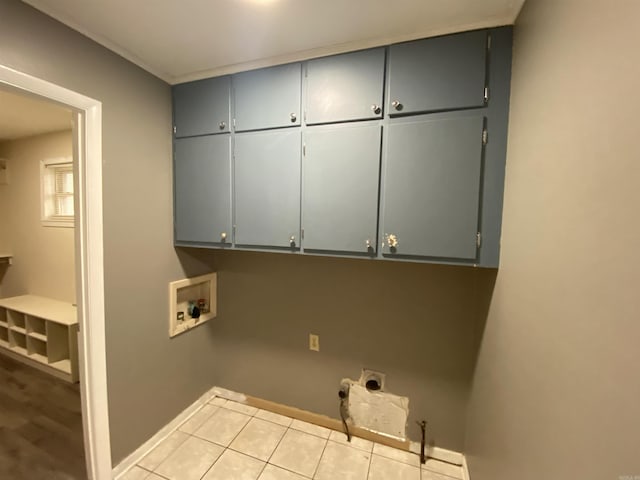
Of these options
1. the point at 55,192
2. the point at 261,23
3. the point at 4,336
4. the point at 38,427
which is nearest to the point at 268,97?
the point at 261,23

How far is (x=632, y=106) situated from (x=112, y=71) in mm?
2017

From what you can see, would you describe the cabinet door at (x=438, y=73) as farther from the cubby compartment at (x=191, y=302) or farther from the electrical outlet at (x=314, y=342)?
the cubby compartment at (x=191, y=302)

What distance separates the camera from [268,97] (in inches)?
59.8

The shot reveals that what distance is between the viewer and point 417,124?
49.4 inches

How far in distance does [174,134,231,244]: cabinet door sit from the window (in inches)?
83.1

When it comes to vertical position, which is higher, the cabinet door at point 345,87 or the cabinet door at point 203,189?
the cabinet door at point 345,87

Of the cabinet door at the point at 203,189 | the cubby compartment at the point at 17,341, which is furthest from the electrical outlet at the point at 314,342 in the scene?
the cubby compartment at the point at 17,341

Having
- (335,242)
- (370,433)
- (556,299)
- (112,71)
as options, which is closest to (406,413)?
(370,433)

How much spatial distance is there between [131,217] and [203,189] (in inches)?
17.0

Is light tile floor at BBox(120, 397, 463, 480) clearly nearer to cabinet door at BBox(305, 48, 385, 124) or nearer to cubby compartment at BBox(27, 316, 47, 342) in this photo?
cabinet door at BBox(305, 48, 385, 124)

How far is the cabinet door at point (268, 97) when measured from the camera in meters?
1.46

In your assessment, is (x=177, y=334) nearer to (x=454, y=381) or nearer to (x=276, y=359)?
(x=276, y=359)

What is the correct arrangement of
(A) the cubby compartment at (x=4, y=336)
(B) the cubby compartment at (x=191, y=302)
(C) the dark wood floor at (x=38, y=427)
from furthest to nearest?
(A) the cubby compartment at (x=4, y=336), (B) the cubby compartment at (x=191, y=302), (C) the dark wood floor at (x=38, y=427)

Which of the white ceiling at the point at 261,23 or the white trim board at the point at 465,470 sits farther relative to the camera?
the white trim board at the point at 465,470
